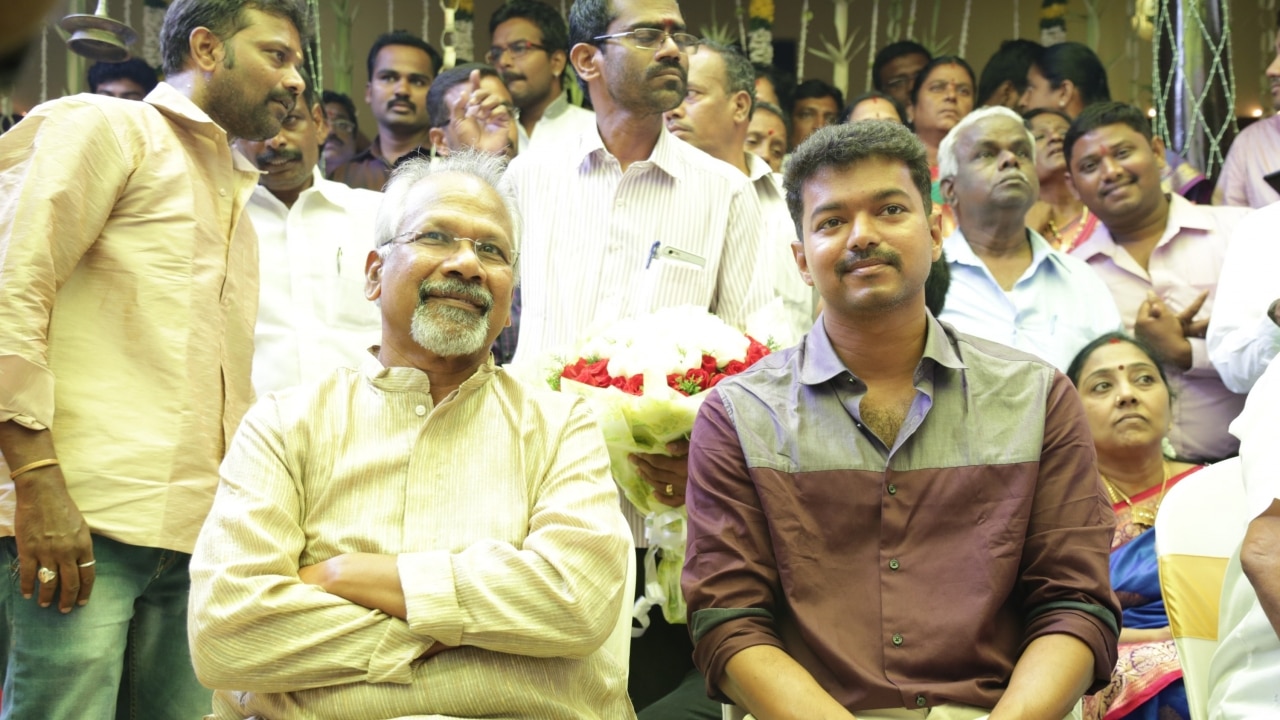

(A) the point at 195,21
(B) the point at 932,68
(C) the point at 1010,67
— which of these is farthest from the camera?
(C) the point at 1010,67

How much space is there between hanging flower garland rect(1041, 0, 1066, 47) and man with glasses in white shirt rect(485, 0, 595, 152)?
10.9 feet

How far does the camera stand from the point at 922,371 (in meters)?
2.55

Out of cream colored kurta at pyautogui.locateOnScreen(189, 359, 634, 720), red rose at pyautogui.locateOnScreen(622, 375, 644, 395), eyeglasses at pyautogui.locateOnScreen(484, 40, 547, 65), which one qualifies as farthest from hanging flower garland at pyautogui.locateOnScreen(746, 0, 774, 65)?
cream colored kurta at pyautogui.locateOnScreen(189, 359, 634, 720)

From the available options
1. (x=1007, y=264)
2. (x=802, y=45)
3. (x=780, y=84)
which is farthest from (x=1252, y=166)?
(x=802, y=45)

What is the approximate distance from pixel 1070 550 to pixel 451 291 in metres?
1.34

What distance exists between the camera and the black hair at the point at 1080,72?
6.16 metres

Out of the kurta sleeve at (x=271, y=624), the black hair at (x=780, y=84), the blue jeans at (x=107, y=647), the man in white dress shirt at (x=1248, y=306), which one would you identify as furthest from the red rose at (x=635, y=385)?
the black hair at (x=780, y=84)

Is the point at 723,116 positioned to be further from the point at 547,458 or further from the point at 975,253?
the point at 547,458

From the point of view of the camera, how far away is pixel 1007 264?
441cm

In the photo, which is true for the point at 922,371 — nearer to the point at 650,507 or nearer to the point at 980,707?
the point at 980,707

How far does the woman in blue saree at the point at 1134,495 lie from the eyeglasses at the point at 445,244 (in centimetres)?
162

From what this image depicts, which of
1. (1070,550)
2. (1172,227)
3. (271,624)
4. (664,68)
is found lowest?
(271,624)

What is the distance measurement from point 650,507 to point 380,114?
11.0 feet

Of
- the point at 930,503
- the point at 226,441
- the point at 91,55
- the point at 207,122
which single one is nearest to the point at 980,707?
the point at 930,503
